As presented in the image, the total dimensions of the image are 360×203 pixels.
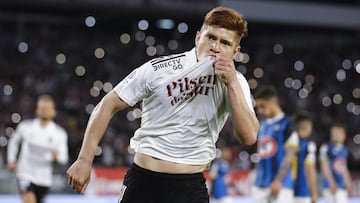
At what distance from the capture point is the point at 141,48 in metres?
34.0

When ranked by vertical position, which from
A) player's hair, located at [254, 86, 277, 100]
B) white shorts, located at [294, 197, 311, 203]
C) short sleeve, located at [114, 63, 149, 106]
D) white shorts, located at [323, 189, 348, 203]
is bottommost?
white shorts, located at [323, 189, 348, 203]

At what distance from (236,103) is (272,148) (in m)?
5.40

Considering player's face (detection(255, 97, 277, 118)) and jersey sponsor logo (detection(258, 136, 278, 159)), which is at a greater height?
player's face (detection(255, 97, 277, 118))

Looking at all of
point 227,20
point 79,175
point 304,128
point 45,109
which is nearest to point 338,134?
point 304,128

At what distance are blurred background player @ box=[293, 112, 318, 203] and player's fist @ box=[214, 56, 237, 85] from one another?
630cm

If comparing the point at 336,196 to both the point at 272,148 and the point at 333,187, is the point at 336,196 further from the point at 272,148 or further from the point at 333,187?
the point at 272,148

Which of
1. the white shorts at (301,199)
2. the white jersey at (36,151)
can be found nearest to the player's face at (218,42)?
the white shorts at (301,199)

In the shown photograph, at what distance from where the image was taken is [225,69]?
169 inches

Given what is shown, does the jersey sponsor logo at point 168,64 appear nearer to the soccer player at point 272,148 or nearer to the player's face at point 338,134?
the soccer player at point 272,148

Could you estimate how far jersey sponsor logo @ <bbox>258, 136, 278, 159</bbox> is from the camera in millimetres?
9648

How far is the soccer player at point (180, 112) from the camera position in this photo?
4.42 meters

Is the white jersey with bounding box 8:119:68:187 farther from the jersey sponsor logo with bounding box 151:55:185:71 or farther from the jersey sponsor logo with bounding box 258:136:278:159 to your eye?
the jersey sponsor logo with bounding box 151:55:185:71

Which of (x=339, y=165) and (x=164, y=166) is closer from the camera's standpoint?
(x=164, y=166)

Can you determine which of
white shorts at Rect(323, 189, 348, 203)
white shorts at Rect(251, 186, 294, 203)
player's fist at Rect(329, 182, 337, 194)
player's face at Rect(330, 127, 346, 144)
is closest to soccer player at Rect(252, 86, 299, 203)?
white shorts at Rect(251, 186, 294, 203)
